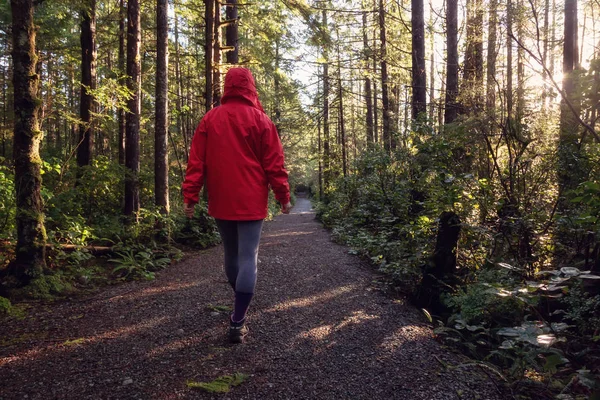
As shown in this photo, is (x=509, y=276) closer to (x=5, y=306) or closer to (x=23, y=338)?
(x=23, y=338)

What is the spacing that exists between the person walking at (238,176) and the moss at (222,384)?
0.58 m

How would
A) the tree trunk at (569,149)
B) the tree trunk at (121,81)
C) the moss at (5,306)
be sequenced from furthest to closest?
the tree trunk at (121,81)
the tree trunk at (569,149)
the moss at (5,306)

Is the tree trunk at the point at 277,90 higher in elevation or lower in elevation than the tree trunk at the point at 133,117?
higher

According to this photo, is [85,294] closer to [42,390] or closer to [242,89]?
[42,390]

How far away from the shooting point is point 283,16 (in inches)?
430

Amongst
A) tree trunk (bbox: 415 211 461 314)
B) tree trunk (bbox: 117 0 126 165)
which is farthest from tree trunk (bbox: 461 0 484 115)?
tree trunk (bbox: 117 0 126 165)

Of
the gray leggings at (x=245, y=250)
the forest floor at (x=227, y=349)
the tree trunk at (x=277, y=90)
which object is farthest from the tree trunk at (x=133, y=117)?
the gray leggings at (x=245, y=250)

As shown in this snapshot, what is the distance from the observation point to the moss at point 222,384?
231 centimetres

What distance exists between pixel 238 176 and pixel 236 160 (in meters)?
0.14

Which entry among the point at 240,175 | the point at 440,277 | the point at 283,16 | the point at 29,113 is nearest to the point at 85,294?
the point at 29,113

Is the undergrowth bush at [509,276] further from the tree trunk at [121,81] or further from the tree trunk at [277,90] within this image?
the tree trunk at [121,81]

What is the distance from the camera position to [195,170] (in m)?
3.15

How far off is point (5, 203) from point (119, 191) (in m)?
4.54

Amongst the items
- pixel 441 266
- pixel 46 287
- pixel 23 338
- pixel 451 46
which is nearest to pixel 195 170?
pixel 23 338
